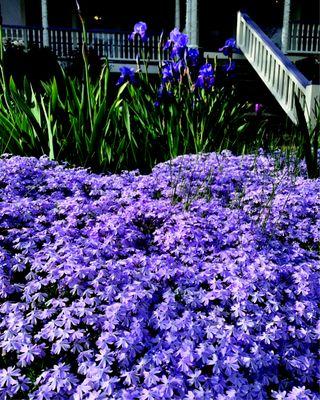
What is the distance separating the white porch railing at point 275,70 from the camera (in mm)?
8266

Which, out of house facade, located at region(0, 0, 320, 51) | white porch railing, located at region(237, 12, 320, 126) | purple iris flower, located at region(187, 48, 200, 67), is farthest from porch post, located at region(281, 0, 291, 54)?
purple iris flower, located at region(187, 48, 200, 67)

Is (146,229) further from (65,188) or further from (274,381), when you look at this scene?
(274,381)

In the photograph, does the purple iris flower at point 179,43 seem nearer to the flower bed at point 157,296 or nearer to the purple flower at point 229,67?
the purple flower at point 229,67

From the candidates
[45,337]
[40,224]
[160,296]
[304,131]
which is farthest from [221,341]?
[304,131]

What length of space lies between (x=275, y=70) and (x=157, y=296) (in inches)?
370

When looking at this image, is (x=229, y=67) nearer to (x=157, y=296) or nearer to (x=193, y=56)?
(x=193, y=56)

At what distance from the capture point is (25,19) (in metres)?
15.0

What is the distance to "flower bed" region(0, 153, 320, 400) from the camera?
4.35 feet

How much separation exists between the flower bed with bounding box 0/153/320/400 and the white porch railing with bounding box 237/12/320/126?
596 centimetres

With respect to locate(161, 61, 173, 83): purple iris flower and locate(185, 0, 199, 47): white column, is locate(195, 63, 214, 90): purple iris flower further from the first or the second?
locate(185, 0, 199, 47): white column

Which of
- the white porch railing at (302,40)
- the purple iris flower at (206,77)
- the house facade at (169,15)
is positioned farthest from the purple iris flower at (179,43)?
the house facade at (169,15)

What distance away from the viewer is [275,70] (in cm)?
1013

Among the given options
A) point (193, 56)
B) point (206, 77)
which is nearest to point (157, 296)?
point (206, 77)

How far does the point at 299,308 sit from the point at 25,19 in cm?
1547
